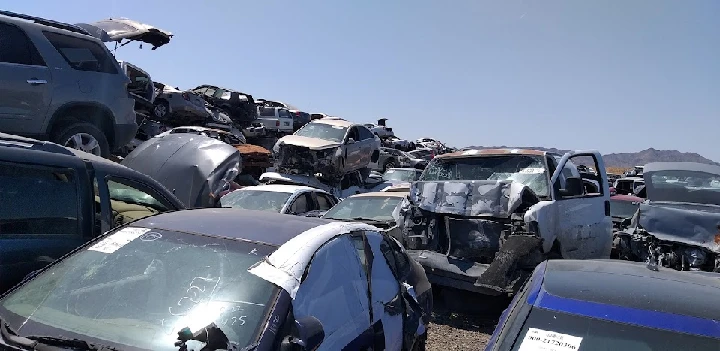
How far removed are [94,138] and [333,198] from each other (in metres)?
4.92

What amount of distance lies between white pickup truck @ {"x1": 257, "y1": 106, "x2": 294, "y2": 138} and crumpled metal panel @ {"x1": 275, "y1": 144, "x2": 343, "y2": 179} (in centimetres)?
806

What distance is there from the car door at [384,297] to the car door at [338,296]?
0.37 ft

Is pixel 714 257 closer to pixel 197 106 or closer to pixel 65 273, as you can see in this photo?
pixel 65 273

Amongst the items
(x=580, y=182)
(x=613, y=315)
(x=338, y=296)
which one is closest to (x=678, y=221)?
(x=580, y=182)

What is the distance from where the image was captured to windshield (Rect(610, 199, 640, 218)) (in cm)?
1267

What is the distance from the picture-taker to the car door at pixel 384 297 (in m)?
3.72

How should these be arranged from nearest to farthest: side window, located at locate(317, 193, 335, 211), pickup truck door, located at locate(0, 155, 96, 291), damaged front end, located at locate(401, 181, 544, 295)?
1. pickup truck door, located at locate(0, 155, 96, 291)
2. damaged front end, located at locate(401, 181, 544, 295)
3. side window, located at locate(317, 193, 335, 211)

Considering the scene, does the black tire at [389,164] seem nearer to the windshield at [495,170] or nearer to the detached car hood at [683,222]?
the detached car hood at [683,222]

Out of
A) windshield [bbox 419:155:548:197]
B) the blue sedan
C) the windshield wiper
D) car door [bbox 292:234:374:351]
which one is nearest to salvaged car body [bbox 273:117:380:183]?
windshield [bbox 419:155:548:197]

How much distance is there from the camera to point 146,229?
3525 millimetres

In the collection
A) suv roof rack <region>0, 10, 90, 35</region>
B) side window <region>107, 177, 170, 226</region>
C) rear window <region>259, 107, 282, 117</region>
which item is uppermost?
suv roof rack <region>0, 10, 90, 35</region>

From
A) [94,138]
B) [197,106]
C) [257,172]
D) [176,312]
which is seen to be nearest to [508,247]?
[176,312]

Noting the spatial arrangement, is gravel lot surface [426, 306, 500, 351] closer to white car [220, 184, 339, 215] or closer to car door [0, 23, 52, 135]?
white car [220, 184, 339, 215]

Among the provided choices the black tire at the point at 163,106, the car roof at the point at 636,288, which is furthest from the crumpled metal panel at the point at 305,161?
the car roof at the point at 636,288
